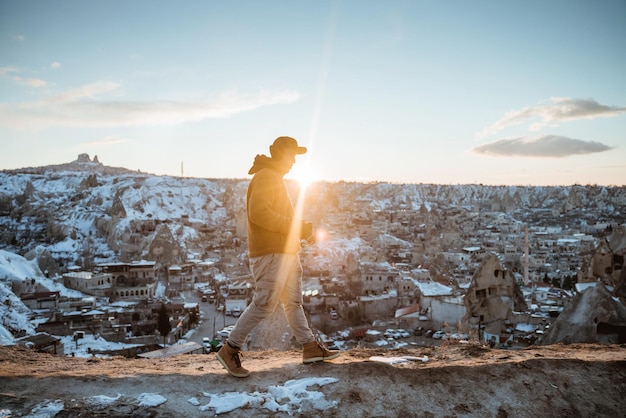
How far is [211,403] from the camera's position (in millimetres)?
2318

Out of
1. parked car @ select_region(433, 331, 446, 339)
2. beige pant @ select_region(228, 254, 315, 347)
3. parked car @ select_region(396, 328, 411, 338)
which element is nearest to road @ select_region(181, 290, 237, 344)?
parked car @ select_region(396, 328, 411, 338)

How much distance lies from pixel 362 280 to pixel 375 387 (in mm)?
27868

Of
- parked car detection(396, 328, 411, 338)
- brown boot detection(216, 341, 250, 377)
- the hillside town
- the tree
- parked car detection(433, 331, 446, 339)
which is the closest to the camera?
brown boot detection(216, 341, 250, 377)

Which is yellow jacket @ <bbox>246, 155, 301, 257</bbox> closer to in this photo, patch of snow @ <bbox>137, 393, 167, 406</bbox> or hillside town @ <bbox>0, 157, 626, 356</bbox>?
patch of snow @ <bbox>137, 393, 167, 406</bbox>

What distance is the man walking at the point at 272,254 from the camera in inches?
105

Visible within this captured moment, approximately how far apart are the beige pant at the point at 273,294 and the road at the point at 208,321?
15.9 m

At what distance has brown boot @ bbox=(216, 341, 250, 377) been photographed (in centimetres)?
263

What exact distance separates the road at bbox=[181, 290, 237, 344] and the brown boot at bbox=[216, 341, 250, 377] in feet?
52.1

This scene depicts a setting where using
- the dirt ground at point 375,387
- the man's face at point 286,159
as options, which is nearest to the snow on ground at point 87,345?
the dirt ground at point 375,387

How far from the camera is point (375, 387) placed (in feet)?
8.14

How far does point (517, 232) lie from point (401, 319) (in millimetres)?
48719

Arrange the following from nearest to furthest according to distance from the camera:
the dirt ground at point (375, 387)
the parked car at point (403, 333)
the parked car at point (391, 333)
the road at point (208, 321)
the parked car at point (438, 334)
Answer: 1. the dirt ground at point (375, 387)
2. the parked car at point (438, 334)
3. the parked car at point (391, 333)
4. the parked car at point (403, 333)
5. the road at point (208, 321)

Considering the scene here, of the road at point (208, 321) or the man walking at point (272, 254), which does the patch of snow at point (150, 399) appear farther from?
the road at point (208, 321)

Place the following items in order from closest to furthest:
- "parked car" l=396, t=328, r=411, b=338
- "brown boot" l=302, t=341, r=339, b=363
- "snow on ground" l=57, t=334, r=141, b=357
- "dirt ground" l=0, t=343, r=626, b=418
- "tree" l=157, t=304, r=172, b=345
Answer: "dirt ground" l=0, t=343, r=626, b=418 → "brown boot" l=302, t=341, r=339, b=363 → "snow on ground" l=57, t=334, r=141, b=357 → "parked car" l=396, t=328, r=411, b=338 → "tree" l=157, t=304, r=172, b=345
